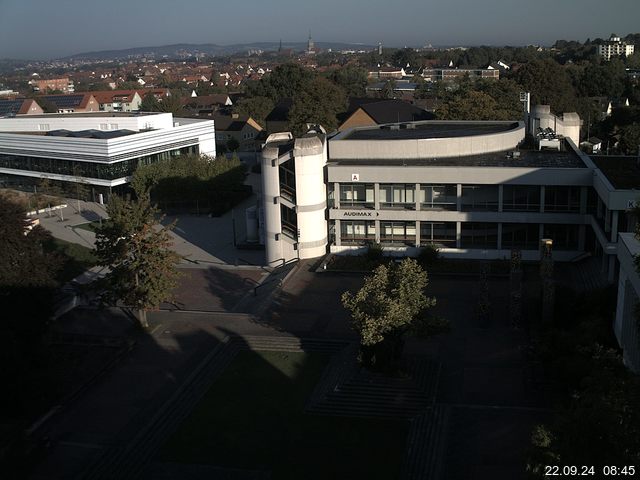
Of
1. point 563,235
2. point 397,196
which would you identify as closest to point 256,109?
point 397,196

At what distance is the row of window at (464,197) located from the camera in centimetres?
2898

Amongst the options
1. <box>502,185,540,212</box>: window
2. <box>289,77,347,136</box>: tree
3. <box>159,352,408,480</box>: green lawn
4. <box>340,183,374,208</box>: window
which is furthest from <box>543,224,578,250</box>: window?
<box>289,77,347,136</box>: tree

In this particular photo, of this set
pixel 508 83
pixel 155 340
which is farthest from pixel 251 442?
pixel 508 83

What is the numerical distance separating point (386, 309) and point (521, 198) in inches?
498

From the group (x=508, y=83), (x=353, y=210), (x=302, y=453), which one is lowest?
(x=302, y=453)

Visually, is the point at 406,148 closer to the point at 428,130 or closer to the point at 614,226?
the point at 428,130

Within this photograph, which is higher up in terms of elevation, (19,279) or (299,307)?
(19,279)

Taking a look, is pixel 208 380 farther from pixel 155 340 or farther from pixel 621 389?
pixel 621 389

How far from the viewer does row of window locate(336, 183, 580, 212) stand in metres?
29.0

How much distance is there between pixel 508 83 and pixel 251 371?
4600 centimetres

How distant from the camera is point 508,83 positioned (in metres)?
59.9

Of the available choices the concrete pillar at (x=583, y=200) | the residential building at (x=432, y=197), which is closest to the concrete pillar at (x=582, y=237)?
the residential building at (x=432, y=197)

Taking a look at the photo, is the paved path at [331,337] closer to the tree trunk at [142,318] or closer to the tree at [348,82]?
the tree trunk at [142,318]

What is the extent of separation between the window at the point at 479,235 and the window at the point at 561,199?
2281 millimetres
